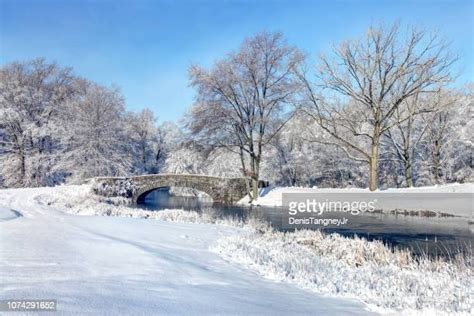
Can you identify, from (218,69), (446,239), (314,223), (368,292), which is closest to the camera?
(368,292)

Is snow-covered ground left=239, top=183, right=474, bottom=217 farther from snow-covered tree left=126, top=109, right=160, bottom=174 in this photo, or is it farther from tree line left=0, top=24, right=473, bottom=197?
snow-covered tree left=126, top=109, right=160, bottom=174

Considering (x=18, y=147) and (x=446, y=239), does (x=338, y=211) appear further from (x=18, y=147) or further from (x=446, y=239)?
(x=18, y=147)

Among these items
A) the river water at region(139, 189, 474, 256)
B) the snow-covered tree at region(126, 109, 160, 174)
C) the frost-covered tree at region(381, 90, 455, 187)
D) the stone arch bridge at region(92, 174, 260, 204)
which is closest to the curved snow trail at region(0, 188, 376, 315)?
the river water at region(139, 189, 474, 256)

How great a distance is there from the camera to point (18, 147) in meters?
30.8

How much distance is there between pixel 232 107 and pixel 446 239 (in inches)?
660

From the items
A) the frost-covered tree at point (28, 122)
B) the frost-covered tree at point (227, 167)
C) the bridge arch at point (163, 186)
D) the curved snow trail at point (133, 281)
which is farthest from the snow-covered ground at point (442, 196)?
the frost-covered tree at point (28, 122)

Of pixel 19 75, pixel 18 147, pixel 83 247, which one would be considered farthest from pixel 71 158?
pixel 83 247

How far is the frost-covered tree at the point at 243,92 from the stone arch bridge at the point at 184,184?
2.88m

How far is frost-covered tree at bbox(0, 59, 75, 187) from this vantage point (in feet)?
96.1

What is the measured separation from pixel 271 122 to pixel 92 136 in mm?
15782

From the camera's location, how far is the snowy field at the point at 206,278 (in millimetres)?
3094

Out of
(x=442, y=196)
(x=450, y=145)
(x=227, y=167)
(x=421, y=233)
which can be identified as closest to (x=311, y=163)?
(x=227, y=167)

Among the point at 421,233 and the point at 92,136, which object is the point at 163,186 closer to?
the point at 92,136

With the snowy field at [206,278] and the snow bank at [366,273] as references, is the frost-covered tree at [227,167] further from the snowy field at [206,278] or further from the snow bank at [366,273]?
the snowy field at [206,278]
